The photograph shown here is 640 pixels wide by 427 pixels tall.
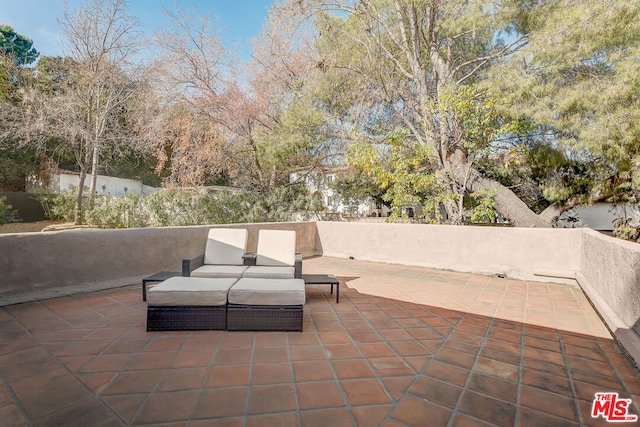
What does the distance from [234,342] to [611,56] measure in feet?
28.9

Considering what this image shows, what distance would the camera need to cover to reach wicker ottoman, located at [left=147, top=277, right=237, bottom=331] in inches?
121

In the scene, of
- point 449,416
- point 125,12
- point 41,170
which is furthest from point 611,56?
point 41,170

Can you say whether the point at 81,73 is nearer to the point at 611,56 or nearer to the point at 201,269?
the point at 201,269

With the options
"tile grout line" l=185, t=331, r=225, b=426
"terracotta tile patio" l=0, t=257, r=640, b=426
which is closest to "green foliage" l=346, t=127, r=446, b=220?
"terracotta tile patio" l=0, t=257, r=640, b=426

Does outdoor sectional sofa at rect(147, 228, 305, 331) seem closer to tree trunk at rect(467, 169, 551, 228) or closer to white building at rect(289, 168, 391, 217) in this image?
tree trunk at rect(467, 169, 551, 228)

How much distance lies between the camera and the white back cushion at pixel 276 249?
15.4ft

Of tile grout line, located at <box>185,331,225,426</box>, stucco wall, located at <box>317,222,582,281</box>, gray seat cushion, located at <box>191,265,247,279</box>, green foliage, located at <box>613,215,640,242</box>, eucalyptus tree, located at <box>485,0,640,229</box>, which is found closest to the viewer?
tile grout line, located at <box>185,331,225,426</box>

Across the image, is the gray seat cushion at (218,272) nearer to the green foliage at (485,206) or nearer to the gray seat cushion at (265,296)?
the gray seat cushion at (265,296)

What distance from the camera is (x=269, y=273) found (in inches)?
161

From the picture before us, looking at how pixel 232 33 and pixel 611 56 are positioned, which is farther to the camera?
pixel 232 33

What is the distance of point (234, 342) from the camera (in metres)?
2.92

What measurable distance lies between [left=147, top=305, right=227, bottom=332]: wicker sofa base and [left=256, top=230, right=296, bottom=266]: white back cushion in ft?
5.16

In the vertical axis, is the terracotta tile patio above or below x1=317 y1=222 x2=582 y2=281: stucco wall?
below

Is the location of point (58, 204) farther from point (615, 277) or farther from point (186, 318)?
point (615, 277)
